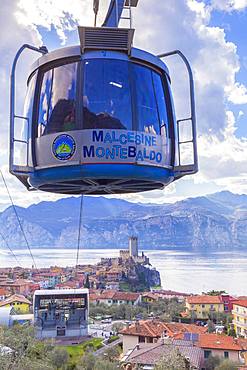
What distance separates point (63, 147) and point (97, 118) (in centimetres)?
22

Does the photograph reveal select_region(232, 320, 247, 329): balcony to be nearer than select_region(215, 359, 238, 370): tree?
No

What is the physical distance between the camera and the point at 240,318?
21.1m

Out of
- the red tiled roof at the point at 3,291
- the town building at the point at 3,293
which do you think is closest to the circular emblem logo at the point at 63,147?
the town building at the point at 3,293

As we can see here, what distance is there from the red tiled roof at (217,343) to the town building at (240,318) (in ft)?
19.1

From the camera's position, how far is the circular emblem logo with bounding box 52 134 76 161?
232 cm

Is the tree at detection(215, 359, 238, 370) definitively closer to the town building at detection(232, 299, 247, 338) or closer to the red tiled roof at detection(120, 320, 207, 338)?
the red tiled roof at detection(120, 320, 207, 338)

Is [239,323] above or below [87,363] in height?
below

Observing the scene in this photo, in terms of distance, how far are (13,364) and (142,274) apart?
1551 inches

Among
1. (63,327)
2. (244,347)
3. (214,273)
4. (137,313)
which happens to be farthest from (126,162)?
(214,273)

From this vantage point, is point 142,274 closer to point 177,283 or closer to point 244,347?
point 177,283

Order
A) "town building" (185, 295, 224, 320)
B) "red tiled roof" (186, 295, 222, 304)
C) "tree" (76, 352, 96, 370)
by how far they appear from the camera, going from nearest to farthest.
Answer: "tree" (76, 352, 96, 370) < "town building" (185, 295, 224, 320) < "red tiled roof" (186, 295, 222, 304)

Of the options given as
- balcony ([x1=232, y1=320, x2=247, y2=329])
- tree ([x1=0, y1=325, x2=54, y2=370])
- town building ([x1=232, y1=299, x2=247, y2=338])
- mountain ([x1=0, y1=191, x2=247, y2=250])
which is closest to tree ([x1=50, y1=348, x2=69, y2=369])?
tree ([x1=0, y1=325, x2=54, y2=370])

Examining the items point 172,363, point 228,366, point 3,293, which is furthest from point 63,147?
point 3,293

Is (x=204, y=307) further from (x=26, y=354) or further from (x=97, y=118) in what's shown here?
(x=97, y=118)
